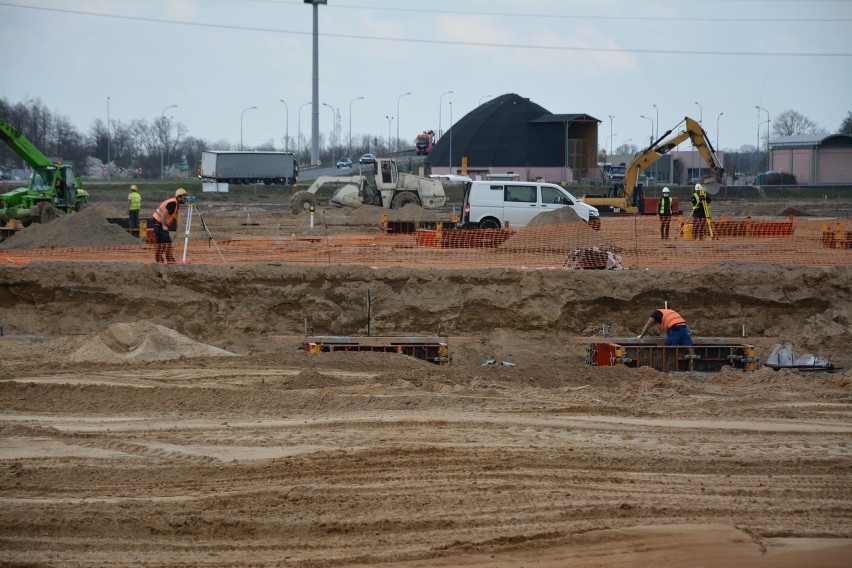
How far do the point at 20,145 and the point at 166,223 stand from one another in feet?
43.7

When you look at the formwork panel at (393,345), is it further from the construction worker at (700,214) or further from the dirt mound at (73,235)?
the construction worker at (700,214)

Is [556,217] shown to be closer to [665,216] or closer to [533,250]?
[665,216]

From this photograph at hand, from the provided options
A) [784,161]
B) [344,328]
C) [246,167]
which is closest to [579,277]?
[344,328]

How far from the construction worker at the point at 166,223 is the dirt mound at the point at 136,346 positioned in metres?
4.16

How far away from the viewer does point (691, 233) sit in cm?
2270

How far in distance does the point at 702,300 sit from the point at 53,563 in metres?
11.9

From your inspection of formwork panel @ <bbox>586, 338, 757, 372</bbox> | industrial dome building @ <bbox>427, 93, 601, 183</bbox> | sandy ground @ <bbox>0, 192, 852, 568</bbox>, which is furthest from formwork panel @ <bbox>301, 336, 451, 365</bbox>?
industrial dome building @ <bbox>427, 93, 601, 183</bbox>

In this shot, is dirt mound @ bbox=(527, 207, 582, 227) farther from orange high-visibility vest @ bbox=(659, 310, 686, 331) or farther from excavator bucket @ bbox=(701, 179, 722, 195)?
excavator bucket @ bbox=(701, 179, 722, 195)

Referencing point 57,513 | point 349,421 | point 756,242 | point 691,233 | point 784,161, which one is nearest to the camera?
point 57,513

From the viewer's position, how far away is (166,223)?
54.7 feet

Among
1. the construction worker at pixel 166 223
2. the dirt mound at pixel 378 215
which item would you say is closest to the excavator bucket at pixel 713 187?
the dirt mound at pixel 378 215

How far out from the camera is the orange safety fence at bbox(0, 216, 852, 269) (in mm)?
18172

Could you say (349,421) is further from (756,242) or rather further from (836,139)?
(836,139)

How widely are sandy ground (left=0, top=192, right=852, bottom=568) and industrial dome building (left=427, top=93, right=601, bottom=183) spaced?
5225 centimetres
